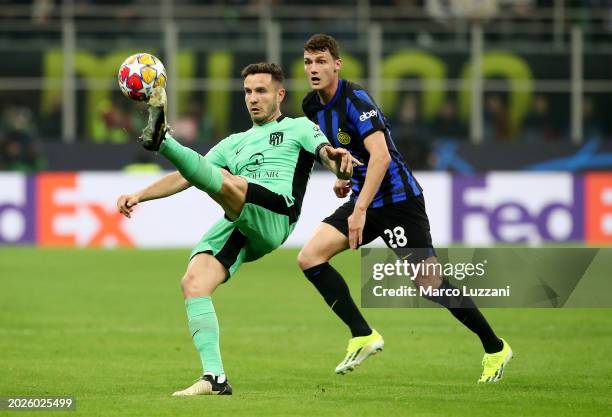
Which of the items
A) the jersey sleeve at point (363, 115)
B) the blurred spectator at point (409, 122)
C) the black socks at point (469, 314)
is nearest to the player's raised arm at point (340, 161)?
the jersey sleeve at point (363, 115)

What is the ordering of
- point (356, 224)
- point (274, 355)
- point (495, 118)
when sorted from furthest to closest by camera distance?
point (495, 118), point (274, 355), point (356, 224)

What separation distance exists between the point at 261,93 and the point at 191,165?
3.63ft

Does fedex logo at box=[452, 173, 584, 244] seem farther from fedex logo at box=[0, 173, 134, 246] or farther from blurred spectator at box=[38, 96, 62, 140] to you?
blurred spectator at box=[38, 96, 62, 140]

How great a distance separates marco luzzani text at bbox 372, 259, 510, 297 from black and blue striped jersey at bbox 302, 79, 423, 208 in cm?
57

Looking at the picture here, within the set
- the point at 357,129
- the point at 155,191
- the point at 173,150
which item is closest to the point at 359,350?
the point at 357,129

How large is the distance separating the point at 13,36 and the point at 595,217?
39.6ft

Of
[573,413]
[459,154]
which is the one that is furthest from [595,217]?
[573,413]

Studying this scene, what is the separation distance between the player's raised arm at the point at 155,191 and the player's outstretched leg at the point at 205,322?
18.2 inches

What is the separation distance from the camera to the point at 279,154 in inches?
332

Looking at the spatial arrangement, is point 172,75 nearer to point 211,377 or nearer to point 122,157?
point 122,157

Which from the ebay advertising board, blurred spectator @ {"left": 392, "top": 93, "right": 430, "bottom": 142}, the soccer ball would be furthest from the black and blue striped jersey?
blurred spectator @ {"left": 392, "top": 93, "right": 430, "bottom": 142}

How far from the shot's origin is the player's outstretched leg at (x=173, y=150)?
7.17 metres

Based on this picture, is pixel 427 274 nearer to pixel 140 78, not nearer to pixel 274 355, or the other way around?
pixel 274 355

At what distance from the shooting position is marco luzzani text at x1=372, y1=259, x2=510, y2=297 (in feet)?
Answer: 28.3
